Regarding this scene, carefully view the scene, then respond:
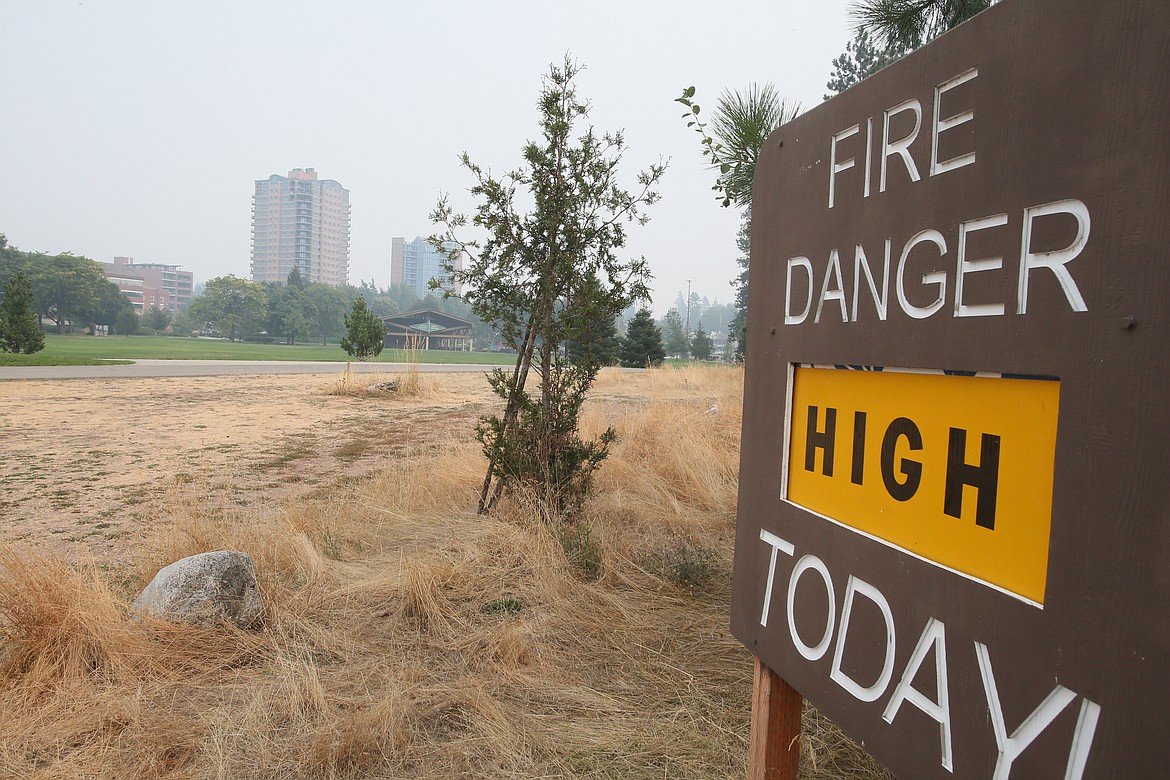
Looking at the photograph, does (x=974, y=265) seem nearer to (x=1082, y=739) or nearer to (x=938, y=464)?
(x=938, y=464)

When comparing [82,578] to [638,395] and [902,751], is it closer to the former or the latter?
[902,751]

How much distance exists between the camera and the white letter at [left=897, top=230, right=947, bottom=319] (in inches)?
46.3

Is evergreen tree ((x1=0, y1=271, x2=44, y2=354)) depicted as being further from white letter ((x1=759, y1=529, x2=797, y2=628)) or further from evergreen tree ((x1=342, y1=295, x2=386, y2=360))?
white letter ((x1=759, y1=529, x2=797, y2=628))

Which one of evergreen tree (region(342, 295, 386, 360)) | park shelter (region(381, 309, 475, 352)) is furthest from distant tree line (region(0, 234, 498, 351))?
evergreen tree (region(342, 295, 386, 360))

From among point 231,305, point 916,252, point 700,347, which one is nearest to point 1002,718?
point 916,252

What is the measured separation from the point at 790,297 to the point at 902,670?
2.54ft

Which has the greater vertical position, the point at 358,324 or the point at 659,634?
the point at 358,324

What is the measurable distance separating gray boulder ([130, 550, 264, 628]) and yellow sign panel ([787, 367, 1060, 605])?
2690mm

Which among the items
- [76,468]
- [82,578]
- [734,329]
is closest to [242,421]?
[76,468]

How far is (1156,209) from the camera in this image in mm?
849

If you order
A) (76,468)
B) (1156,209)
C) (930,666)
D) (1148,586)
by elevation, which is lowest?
(76,468)

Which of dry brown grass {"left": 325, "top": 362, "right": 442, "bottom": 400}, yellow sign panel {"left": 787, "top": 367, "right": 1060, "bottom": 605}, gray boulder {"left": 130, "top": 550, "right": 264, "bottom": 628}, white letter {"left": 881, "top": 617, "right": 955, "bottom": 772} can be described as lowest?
gray boulder {"left": 130, "top": 550, "right": 264, "bottom": 628}

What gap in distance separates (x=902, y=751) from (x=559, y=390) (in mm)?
4014

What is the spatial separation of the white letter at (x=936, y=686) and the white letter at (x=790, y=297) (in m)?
0.66
